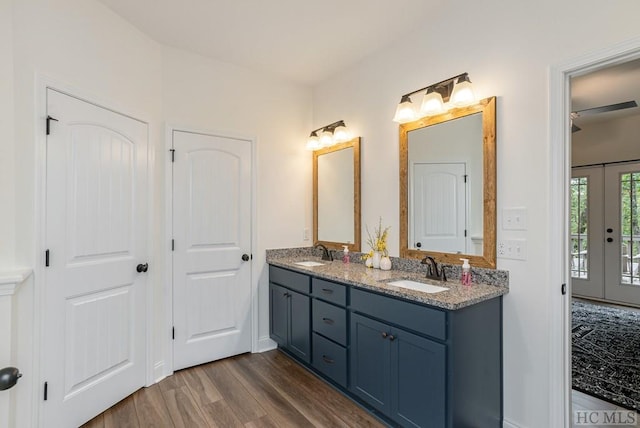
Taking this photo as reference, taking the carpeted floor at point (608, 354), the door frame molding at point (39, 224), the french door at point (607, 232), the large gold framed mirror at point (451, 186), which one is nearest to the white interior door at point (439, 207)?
the large gold framed mirror at point (451, 186)

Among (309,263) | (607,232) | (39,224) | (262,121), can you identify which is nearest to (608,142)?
(607,232)

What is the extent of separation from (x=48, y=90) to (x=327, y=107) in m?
2.28

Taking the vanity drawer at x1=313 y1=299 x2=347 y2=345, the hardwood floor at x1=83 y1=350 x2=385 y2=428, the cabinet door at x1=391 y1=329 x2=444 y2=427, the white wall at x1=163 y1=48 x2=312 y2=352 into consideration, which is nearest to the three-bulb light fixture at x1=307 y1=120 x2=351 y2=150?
the white wall at x1=163 y1=48 x2=312 y2=352

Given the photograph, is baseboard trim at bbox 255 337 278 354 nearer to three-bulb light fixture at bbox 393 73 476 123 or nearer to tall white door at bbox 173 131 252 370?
tall white door at bbox 173 131 252 370

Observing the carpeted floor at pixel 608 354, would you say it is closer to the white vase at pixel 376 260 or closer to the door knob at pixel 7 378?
the white vase at pixel 376 260

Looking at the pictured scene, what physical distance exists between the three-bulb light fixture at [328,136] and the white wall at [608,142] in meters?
4.29

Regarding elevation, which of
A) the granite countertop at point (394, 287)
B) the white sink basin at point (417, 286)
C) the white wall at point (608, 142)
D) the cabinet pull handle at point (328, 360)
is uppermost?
the white wall at point (608, 142)

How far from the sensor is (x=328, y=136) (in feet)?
10.8

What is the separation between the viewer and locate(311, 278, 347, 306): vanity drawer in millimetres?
2350

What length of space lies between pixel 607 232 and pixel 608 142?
4.37ft

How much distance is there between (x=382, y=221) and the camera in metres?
2.82

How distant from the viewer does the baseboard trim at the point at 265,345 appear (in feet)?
10.6

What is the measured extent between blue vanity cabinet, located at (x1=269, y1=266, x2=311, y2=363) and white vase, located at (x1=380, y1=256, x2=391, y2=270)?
61 centimetres

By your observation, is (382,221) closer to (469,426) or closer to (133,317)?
(469,426)
